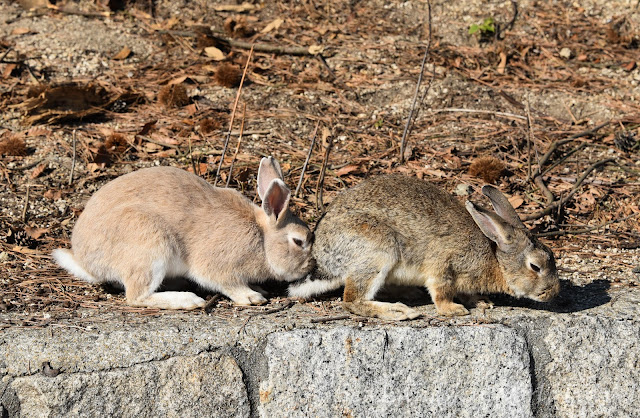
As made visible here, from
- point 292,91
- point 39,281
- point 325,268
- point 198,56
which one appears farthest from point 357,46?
point 39,281

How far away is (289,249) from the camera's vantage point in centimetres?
498

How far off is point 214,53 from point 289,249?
3.53 metres

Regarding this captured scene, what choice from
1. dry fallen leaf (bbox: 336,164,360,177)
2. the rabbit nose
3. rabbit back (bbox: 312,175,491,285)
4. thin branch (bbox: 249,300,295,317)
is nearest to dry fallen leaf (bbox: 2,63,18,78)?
dry fallen leaf (bbox: 336,164,360,177)

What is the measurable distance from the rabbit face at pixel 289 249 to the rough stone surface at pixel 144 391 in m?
0.87

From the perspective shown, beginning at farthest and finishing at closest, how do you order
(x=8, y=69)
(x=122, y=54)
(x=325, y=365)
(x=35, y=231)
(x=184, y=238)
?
(x=122, y=54)
(x=8, y=69)
(x=35, y=231)
(x=184, y=238)
(x=325, y=365)

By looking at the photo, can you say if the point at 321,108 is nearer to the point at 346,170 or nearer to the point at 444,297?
the point at 346,170

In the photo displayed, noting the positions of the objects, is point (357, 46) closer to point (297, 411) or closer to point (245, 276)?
point (245, 276)

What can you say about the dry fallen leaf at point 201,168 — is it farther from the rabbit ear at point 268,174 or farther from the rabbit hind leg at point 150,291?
the rabbit hind leg at point 150,291

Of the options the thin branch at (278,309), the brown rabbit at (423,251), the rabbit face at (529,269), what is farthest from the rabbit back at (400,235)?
the thin branch at (278,309)

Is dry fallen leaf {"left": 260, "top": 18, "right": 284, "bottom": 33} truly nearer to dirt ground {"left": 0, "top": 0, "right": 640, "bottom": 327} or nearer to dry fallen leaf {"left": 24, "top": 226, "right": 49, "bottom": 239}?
dirt ground {"left": 0, "top": 0, "right": 640, "bottom": 327}

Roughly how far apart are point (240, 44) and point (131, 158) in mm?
2084

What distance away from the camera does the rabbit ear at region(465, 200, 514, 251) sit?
4.90 meters

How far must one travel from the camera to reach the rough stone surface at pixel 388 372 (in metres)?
4.34

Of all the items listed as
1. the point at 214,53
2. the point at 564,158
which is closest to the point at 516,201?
the point at 564,158
